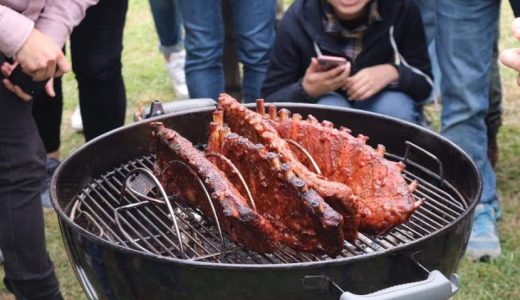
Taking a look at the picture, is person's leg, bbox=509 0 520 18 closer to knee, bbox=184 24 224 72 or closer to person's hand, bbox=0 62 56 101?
knee, bbox=184 24 224 72

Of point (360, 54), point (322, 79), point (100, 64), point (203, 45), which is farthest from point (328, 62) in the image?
point (100, 64)

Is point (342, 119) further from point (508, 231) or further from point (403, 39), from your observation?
point (508, 231)

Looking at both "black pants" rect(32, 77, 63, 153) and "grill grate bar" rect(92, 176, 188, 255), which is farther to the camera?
"black pants" rect(32, 77, 63, 153)

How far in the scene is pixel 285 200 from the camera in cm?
165

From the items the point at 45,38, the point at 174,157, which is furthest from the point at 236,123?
the point at 45,38

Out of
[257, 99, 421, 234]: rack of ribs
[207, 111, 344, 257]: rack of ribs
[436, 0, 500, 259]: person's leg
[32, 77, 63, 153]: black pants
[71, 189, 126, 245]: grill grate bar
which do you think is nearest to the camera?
[207, 111, 344, 257]: rack of ribs

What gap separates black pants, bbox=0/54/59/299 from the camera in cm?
227

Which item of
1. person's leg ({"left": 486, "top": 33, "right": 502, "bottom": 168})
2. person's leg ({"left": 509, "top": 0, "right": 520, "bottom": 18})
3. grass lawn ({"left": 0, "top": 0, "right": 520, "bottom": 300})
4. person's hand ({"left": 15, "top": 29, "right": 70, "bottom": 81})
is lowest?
grass lawn ({"left": 0, "top": 0, "right": 520, "bottom": 300})

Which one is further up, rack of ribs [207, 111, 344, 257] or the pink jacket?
the pink jacket

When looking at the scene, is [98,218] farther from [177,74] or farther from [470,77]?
[177,74]

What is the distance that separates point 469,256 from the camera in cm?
311

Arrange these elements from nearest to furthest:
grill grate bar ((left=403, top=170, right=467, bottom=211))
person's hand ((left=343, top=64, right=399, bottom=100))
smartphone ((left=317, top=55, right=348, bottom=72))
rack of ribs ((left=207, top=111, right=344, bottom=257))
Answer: rack of ribs ((left=207, top=111, right=344, bottom=257))
grill grate bar ((left=403, top=170, right=467, bottom=211))
smartphone ((left=317, top=55, right=348, bottom=72))
person's hand ((left=343, top=64, right=399, bottom=100))

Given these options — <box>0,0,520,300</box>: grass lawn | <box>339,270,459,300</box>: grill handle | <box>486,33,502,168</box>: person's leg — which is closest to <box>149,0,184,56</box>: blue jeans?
<box>0,0,520,300</box>: grass lawn

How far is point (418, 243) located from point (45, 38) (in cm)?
142
